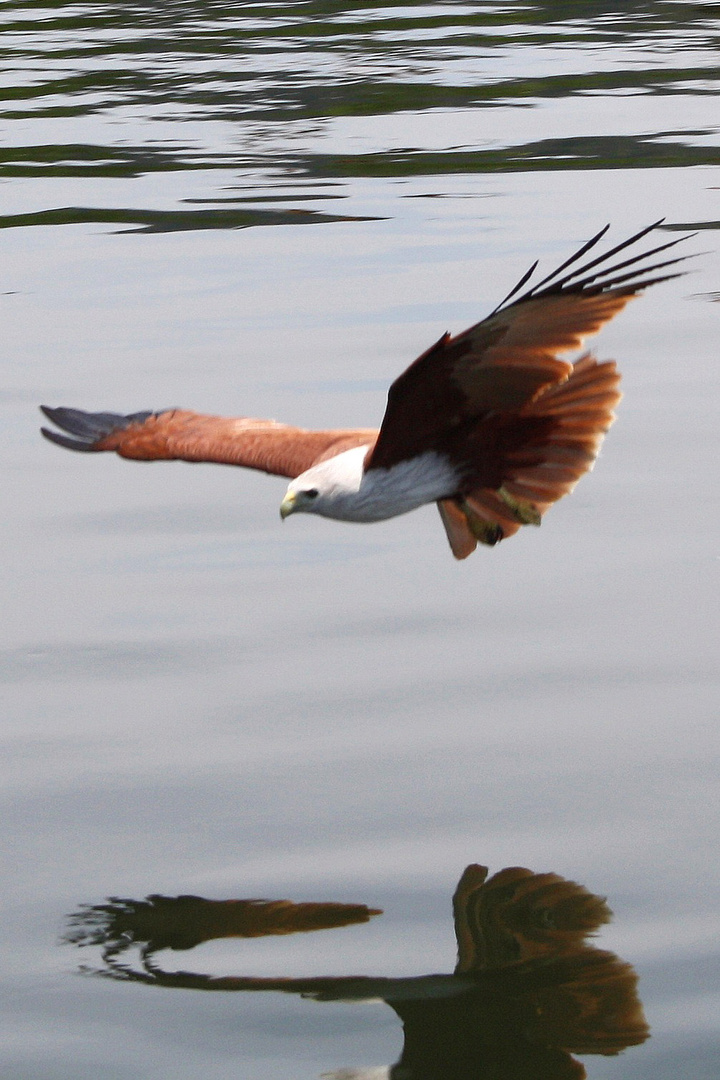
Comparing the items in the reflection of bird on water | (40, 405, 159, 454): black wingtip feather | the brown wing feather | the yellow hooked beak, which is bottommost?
the reflection of bird on water

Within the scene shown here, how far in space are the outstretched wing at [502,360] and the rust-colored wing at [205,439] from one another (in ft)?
2.00

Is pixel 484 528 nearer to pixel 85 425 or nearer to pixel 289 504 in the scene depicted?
pixel 289 504

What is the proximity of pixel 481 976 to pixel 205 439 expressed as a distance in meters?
2.49

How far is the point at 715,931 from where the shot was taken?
467 centimetres

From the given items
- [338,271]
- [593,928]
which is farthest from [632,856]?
[338,271]

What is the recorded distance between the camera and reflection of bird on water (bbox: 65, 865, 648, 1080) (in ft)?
14.1

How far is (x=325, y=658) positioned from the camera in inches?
248

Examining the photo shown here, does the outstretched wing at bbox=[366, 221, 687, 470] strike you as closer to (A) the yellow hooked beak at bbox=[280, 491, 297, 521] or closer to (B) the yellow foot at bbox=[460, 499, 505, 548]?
(A) the yellow hooked beak at bbox=[280, 491, 297, 521]

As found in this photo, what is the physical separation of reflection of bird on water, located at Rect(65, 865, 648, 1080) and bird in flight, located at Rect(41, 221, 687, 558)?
1374 millimetres

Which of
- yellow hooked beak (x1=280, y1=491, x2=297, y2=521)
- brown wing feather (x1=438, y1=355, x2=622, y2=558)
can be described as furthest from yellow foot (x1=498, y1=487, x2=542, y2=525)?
yellow hooked beak (x1=280, y1=491, x2=297, y2=521)

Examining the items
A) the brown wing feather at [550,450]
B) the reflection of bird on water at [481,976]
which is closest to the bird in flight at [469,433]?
the brown wing feather at [550,450]

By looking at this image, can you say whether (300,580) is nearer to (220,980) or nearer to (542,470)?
(542,470)

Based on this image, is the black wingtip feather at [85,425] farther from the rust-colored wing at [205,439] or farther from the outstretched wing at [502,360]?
the outstretched wing at [502,360]

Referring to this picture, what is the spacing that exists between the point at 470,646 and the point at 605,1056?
2.21 meters
